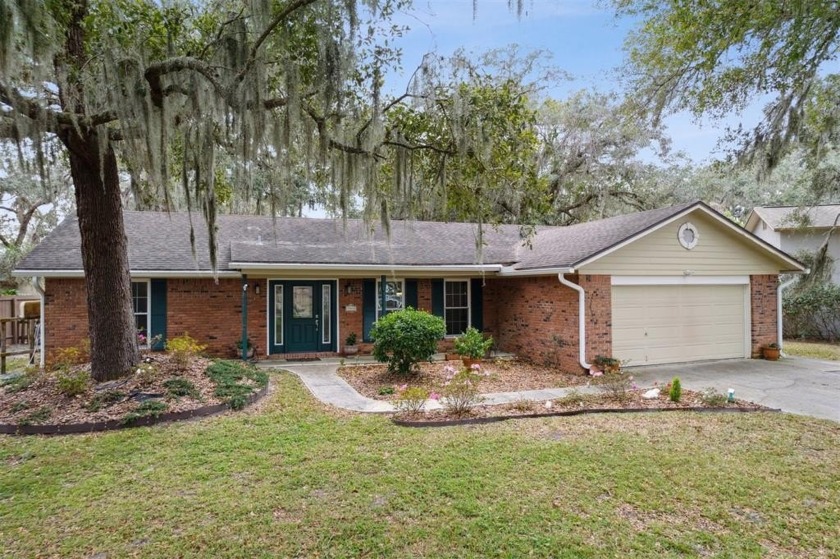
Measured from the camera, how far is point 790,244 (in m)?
17.4

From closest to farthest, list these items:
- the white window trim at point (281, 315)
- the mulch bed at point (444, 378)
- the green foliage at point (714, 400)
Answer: the green foliage at point (714, 400) → the mulch bed at point (444, 378) → the white window trim at point (281, 315)

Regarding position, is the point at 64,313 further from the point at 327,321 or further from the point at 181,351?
the point at 327,321

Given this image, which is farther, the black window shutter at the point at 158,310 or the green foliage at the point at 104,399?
the black window shutter at the point at 158,310

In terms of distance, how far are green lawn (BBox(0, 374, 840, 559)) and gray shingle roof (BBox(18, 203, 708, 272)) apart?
4.36 m

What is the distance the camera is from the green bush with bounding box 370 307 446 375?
28.2ft

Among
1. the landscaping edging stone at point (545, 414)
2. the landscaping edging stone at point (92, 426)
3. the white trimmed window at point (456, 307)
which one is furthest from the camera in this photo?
the white trimmed window at point (456, 307)

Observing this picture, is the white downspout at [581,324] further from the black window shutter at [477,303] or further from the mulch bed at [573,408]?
the black window shutter at [477,303]

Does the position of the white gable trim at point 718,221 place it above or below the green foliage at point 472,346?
above

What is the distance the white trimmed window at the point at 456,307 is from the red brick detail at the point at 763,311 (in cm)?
666

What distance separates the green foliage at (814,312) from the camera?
14844 mm

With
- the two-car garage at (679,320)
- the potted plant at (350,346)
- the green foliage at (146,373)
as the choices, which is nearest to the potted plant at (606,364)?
the two-car garage at (679,320)

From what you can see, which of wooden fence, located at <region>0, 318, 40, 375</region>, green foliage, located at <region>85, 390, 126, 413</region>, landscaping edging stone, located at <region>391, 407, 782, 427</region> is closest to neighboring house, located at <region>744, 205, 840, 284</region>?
landscaping edging stone, located at <region>391, 407, 782, 427</region>

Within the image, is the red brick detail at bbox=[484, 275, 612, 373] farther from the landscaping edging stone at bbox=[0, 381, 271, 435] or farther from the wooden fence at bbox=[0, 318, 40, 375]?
the wooden fence at bbox=[0, 318, 40, 375]

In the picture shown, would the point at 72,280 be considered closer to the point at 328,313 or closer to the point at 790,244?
the point at 328,313
